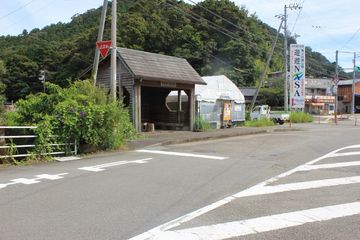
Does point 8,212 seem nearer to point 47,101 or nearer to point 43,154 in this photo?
point 43,154

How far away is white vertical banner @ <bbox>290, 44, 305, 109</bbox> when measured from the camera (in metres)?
38.5

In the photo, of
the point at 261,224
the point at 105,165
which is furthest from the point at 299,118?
the point at 261,224

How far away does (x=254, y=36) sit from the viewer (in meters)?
68.6

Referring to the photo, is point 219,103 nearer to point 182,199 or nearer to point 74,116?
point 74,116

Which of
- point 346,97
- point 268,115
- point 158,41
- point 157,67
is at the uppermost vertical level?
point 158,41

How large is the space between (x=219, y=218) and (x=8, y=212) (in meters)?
3.47

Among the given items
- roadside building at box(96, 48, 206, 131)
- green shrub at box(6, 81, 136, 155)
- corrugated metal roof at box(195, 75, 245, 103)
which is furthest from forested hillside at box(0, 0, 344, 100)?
green shrub at box(6, 81, 136, 155)

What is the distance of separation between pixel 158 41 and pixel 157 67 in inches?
1640

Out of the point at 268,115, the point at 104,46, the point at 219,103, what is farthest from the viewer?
the point at 268,115

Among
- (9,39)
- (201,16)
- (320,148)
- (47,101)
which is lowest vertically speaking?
(320,148)

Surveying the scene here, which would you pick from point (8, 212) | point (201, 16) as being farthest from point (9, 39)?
point (8, 212)

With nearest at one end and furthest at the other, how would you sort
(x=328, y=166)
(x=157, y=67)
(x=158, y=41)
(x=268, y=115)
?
(x=328, y=166), (x=157, y=67), (x=268, y=115), (x=158, y=41)

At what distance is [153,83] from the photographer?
23.2 m

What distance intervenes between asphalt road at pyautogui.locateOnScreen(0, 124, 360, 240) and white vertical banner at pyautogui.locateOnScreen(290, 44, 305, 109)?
2649cm
